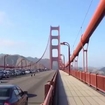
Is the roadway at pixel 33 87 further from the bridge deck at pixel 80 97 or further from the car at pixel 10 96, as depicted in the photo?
the car at pixel 10 96

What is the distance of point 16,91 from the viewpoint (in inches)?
434

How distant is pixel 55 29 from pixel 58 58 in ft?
48.9

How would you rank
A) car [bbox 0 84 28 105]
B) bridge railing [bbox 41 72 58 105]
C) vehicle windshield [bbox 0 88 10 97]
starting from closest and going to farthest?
1. bridge railing [bbox 41 72 58 105]
2. car [bbox 0 84 28 105]
3. vehicle windshield [bbox 0 88 10 97]

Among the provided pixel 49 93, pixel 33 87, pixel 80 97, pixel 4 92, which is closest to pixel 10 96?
pixel 4 92

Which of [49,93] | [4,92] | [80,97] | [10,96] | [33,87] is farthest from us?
[33,87]

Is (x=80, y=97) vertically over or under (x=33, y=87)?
under

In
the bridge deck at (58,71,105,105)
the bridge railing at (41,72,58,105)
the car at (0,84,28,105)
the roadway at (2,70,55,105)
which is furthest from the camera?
the roadway at (2,70,55,105)

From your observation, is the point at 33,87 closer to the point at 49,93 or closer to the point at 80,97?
the point at 80,97

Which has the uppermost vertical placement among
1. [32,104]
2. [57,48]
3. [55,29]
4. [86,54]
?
[55,29]

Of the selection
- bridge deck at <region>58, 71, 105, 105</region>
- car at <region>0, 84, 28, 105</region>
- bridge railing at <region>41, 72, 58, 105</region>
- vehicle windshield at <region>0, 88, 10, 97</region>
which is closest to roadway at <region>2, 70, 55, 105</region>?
bridge deck at <region>58, 71, 105, 105</region>

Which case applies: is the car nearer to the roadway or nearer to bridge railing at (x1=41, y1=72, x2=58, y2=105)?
bridge railing at (x1=41, y1=72, x2=58, y2=105)

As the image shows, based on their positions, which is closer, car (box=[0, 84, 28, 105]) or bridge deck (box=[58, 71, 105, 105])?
car (box=[0, 84, 28, 105])

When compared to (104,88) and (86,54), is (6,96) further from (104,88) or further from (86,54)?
(86,54)

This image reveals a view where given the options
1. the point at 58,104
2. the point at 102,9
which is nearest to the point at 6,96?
the point at 58,104
